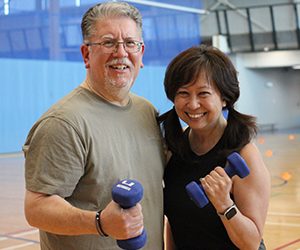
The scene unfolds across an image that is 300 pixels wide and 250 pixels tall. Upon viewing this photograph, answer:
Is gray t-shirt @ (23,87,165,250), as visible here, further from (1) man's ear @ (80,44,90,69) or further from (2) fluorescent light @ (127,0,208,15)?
(2) fluorescent light @ (127,0,208,15)

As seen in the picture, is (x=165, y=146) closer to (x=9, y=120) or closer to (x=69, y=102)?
(x=69, y=102)

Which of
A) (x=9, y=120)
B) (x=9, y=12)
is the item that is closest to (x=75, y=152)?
(x=9, y=12)

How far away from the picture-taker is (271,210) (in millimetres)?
6488

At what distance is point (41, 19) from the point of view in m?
13.0

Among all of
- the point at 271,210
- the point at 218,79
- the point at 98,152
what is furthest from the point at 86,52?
the point at 271,210

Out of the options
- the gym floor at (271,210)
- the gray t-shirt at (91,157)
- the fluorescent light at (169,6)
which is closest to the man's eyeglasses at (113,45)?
the gray t-shirt at (91,157)

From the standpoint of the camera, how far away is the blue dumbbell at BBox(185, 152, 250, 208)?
1.78 metres

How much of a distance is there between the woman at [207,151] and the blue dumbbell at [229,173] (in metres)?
0.21

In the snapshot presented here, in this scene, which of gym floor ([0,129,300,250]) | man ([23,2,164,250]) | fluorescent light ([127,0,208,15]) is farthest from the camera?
fluorescent light ([127,0,208,15])

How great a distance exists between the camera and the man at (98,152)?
1707 mm

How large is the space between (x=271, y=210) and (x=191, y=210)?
4.50 meters

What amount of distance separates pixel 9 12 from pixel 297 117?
1767cm

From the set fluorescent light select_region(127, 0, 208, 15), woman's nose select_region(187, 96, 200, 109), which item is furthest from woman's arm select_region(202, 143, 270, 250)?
fluorescent light select_region(127, 0, 208, 15)

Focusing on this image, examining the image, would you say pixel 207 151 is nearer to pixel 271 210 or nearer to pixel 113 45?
pixel 113 45
